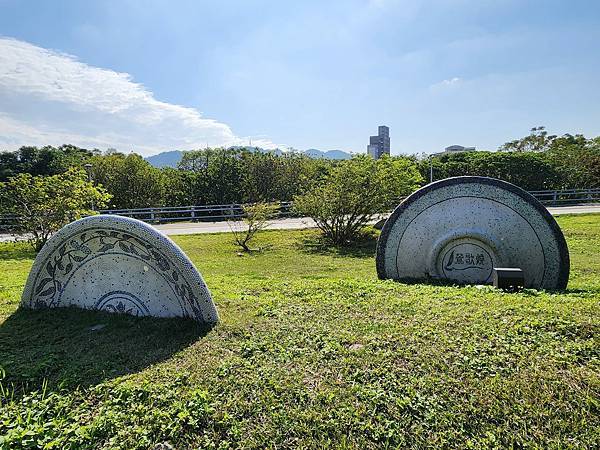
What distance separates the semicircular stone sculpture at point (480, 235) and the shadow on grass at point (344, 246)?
16.3 feet

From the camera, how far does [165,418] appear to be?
2.75m

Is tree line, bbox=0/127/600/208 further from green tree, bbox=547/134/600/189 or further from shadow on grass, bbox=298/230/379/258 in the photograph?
shadow on grass, bbox=298/230/379/258

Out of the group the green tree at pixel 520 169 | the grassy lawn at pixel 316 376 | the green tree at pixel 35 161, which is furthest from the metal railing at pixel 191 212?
the grassy lawn at pixel 316 376

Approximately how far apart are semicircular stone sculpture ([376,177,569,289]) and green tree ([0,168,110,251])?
1104 cm

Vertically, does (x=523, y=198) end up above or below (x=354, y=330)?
above

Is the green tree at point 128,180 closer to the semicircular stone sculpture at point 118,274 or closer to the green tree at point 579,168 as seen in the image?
the semicircular stone sculpture at point 118,274

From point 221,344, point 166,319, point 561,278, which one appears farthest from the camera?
point 561,278

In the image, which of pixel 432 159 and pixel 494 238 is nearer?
pixel 494 238

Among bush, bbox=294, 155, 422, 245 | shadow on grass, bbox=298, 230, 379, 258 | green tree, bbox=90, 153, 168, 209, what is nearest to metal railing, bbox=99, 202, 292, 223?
green tree, bbox=90, 153, 168, 209

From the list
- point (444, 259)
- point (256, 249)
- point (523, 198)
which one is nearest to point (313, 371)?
point (444, 259)

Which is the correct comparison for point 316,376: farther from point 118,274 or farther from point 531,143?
point 531,143

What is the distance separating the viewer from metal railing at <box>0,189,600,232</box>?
2206cm

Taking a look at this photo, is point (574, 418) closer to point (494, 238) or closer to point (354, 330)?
point (354, 330)

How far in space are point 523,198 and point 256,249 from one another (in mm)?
8564
